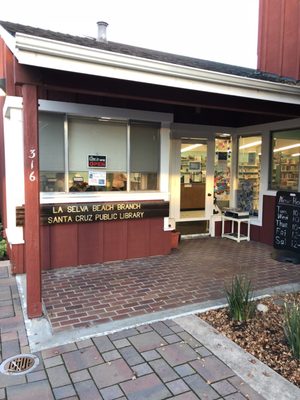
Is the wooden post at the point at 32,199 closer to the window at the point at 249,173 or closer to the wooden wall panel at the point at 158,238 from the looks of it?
the wooden wall panel at the point at 158,238

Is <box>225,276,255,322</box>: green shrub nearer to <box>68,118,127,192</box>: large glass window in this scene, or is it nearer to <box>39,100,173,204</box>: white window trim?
<box>39,100,173,204</box>: white window trim

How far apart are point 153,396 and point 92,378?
1.70 feet

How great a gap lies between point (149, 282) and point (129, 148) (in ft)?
7.69

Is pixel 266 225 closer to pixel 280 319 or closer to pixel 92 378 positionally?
pixel 280 319

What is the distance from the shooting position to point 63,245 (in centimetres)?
538

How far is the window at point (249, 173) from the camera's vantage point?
7666 mm

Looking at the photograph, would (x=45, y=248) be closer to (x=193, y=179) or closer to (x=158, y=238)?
(x=158, y=238)

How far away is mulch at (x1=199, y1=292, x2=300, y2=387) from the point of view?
110 inches

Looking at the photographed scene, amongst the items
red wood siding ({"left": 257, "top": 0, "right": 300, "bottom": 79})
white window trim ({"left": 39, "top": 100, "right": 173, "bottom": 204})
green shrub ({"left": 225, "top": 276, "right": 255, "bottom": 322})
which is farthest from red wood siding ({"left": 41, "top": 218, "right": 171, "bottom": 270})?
red wood siding ({"left": 257, "top": 0, "right": 300, "bottom": 79})

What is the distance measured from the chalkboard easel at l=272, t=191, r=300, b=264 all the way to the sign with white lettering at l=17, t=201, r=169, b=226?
6.86 feet

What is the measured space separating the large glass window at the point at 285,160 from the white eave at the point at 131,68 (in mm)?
2280

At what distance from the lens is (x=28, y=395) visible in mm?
2453

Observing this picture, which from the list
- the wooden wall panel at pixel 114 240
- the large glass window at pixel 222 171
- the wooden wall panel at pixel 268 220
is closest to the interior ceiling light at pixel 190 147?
the large glass window at pixel 222 171

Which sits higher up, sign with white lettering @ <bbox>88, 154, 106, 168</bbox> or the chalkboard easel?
sign with white lettering @ <bbox>88, 154, 106, 168</bbox>
